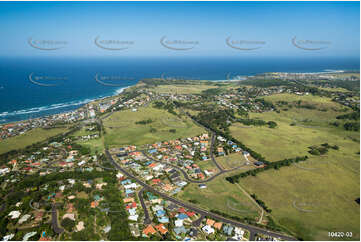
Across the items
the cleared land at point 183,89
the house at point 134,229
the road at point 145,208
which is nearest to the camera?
the house at point 134,229

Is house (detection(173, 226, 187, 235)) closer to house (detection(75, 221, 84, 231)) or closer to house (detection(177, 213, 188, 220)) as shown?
house (detection(177, 213, 188, 220))

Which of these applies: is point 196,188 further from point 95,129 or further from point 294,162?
point 95,129

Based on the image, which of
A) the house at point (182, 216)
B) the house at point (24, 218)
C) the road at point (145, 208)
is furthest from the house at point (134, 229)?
the house at point (24, 218)

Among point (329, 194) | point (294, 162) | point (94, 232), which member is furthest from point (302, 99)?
point (94, 232)

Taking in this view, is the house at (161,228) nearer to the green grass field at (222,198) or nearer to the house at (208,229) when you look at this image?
the house at (208,229)

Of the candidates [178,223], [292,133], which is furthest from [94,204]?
[292,133]

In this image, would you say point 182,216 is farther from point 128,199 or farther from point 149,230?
point 128,199

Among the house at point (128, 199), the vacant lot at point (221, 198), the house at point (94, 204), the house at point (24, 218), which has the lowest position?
the house at point (24, 218)
